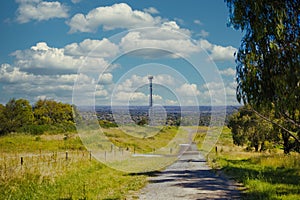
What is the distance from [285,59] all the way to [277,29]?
3.12 feet

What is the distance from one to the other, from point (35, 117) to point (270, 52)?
69.7m

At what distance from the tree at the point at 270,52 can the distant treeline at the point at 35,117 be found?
159ft

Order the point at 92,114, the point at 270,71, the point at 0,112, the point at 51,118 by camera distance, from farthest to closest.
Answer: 1. the point at 51,118
2. the point at 0,112
3. the point at 92,114
4. the point at 270,71

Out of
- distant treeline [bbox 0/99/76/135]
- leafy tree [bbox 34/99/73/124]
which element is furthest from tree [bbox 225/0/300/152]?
Answer: leafy tree [bbox 34/99/73/124]

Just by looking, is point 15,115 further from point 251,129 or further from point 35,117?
point 251,129

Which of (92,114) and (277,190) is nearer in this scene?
(277,190)

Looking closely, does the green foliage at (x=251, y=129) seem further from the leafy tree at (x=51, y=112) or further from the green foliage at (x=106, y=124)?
the leafy tree at (x=51, y=112)

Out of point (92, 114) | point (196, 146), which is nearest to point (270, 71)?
point (92, 114)

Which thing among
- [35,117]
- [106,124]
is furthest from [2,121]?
[106,124]

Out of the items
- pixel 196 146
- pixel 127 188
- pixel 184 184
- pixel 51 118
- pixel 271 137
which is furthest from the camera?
pixel 51 118

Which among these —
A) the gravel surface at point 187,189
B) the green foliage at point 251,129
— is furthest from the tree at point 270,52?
the green foliage at point 251,129

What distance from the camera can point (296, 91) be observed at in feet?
34.4

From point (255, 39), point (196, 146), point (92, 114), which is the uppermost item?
point (255, 39)

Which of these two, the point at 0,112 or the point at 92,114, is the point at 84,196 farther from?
the point at 0,112
